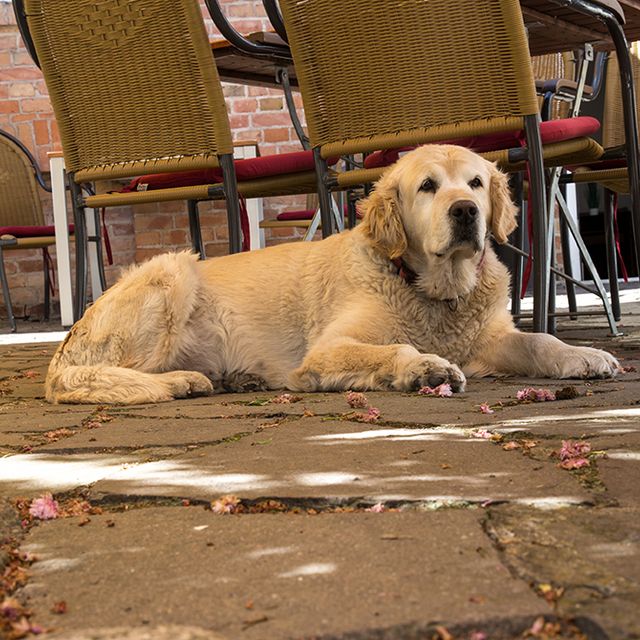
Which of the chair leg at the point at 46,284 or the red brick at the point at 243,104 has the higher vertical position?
the red brick at the point at 243,104

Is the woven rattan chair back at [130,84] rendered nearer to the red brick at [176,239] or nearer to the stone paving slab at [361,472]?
the stone paving slab at [361,472]

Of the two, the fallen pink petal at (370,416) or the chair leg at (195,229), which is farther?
the chair leg at (195,229)

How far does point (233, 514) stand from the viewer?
155 centimetres

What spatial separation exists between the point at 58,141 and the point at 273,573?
8578 mm

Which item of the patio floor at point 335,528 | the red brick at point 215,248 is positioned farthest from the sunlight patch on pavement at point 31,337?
the patio floor at point 335,528

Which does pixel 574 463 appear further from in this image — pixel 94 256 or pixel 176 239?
pixel 176 239

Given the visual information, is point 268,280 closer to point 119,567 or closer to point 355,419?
point 355,419

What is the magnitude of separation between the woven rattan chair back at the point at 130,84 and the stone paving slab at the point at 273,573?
2.54 metres

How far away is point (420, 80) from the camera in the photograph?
344 centimetres

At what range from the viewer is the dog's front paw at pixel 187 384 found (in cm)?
327

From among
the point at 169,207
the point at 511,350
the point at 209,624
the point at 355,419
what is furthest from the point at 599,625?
the point at 169,207

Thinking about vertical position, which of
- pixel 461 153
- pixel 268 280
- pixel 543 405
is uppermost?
pixel 461 153

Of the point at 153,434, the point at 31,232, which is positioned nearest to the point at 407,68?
the point at 153,434

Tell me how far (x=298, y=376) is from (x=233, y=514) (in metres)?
1.77
